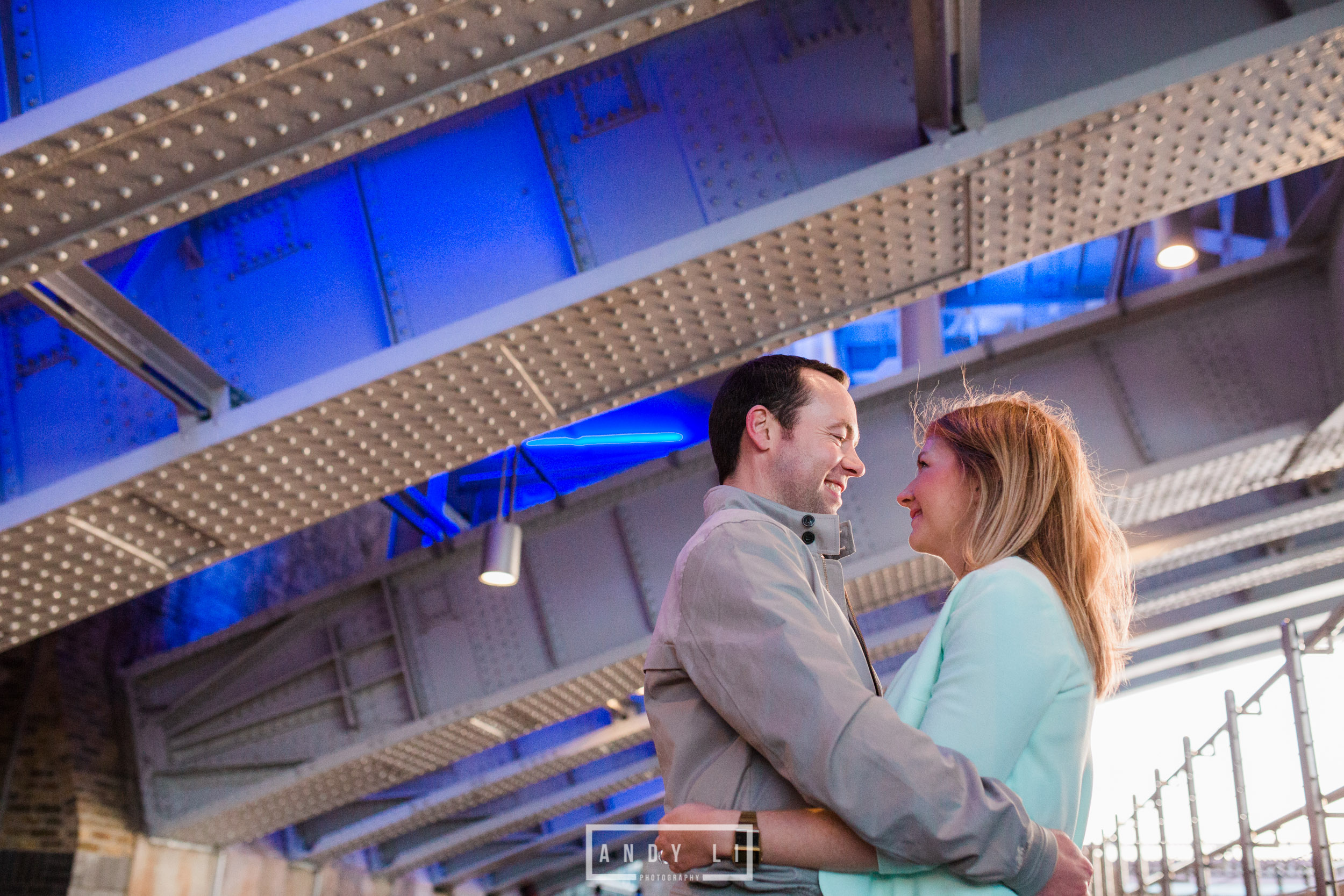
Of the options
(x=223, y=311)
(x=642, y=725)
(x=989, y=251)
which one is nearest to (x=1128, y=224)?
(x=989, y=251)

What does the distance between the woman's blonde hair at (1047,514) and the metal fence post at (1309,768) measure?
4.12m

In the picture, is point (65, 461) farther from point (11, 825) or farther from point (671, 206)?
point (11, 825)

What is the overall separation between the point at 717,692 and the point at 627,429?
26.4 ft

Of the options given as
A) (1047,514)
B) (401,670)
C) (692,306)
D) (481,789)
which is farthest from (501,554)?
(481,789)

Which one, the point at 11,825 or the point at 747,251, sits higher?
the point at 747,251

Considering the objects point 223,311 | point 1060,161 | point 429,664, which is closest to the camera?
point 1060,161

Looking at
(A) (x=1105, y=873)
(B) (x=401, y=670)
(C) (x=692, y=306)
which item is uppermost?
(C) (x=692, y=306)

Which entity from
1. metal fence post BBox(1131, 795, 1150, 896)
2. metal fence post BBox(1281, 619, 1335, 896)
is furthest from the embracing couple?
metal fence post BBox(1131, 795, 1150, 896)

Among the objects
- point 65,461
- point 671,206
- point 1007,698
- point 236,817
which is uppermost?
point 671,206

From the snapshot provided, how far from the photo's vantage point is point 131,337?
5.06 metres

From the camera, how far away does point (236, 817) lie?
10.4 metres

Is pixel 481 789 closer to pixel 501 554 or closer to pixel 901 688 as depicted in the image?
pixel 501 554

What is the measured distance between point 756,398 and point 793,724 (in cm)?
95

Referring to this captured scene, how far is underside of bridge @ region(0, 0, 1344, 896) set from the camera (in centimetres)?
417
